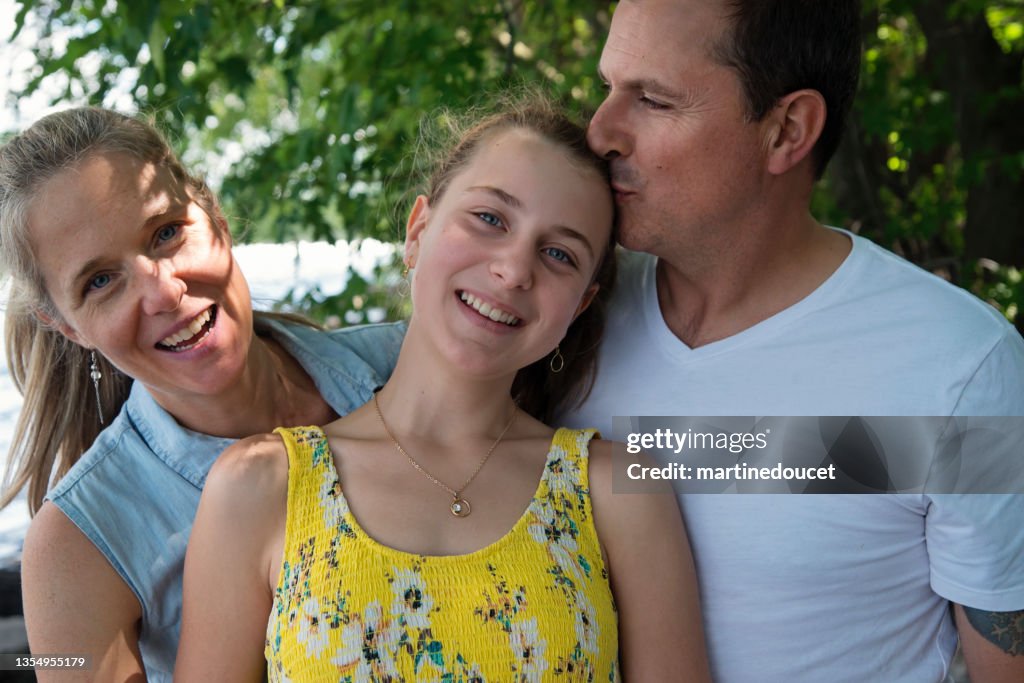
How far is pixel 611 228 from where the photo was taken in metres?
1.99

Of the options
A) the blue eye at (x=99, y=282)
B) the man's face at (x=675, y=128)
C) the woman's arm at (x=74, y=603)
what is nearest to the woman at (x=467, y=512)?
the man's face at (x=675, y=128)

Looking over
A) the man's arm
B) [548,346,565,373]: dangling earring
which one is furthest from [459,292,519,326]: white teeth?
the man's arm

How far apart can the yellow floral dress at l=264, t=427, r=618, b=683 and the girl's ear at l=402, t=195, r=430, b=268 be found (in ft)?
1.47

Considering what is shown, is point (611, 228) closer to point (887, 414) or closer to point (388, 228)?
point (887, 414)

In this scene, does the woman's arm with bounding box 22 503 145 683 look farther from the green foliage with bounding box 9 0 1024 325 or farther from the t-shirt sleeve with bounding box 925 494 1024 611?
the t-shirt sleeve with bounding box 925 494 1024 611

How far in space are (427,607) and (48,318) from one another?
1015 millimetres

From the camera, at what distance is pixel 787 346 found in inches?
79.2

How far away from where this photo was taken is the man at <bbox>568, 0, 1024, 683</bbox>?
1.90 metres

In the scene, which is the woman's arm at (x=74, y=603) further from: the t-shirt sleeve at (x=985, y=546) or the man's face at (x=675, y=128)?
the t-shirt sleeve at (x=985, y=546)

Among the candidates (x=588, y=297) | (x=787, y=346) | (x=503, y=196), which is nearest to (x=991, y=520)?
(x=787, y=346)

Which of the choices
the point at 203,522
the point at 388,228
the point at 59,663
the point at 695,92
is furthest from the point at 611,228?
the point at 388,228

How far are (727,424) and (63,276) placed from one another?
1.30 metres

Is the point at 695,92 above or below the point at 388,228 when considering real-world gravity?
above

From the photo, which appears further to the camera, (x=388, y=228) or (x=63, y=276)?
(x=388, y=228)
